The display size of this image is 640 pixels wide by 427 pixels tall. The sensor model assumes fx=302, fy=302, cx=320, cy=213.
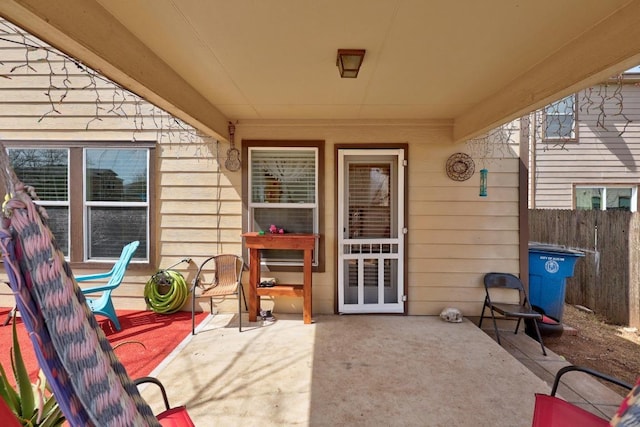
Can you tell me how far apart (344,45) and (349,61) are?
0.55 ft

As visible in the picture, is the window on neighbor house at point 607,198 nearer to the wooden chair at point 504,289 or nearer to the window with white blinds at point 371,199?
the wooden chair at point 504,289

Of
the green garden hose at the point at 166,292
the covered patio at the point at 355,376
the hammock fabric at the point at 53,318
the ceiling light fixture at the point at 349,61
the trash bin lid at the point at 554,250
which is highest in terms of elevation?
the ceiling light fixture at the point at 349,61

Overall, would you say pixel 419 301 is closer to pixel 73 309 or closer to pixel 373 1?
pixel 373 1

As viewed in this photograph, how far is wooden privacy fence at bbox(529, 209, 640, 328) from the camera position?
4070 mm

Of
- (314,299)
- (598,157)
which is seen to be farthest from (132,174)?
(598,157)

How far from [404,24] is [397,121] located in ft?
6.76

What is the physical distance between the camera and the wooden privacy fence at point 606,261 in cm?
407

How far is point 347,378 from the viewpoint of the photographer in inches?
96.1

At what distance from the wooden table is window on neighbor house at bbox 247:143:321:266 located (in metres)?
0.33

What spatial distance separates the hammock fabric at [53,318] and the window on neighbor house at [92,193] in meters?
3.45

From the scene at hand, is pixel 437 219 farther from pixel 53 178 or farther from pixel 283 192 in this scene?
pixel 53 178

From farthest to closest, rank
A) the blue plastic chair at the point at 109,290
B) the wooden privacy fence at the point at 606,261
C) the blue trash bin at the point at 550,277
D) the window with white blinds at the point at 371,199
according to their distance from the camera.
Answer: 1. the wooden privacy fence at the point at 606,261
2. the window with white blinds at the point at 371,199
3. the blue trash bin at the point at 550,277
4. the blue plastic chair at the point at 109,290

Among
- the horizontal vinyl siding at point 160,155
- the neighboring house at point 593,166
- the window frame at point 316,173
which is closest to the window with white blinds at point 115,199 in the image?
the horizontal vinyl siding at point 160,155

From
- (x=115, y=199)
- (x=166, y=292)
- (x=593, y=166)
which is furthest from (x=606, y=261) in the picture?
(x=115, y=199)
